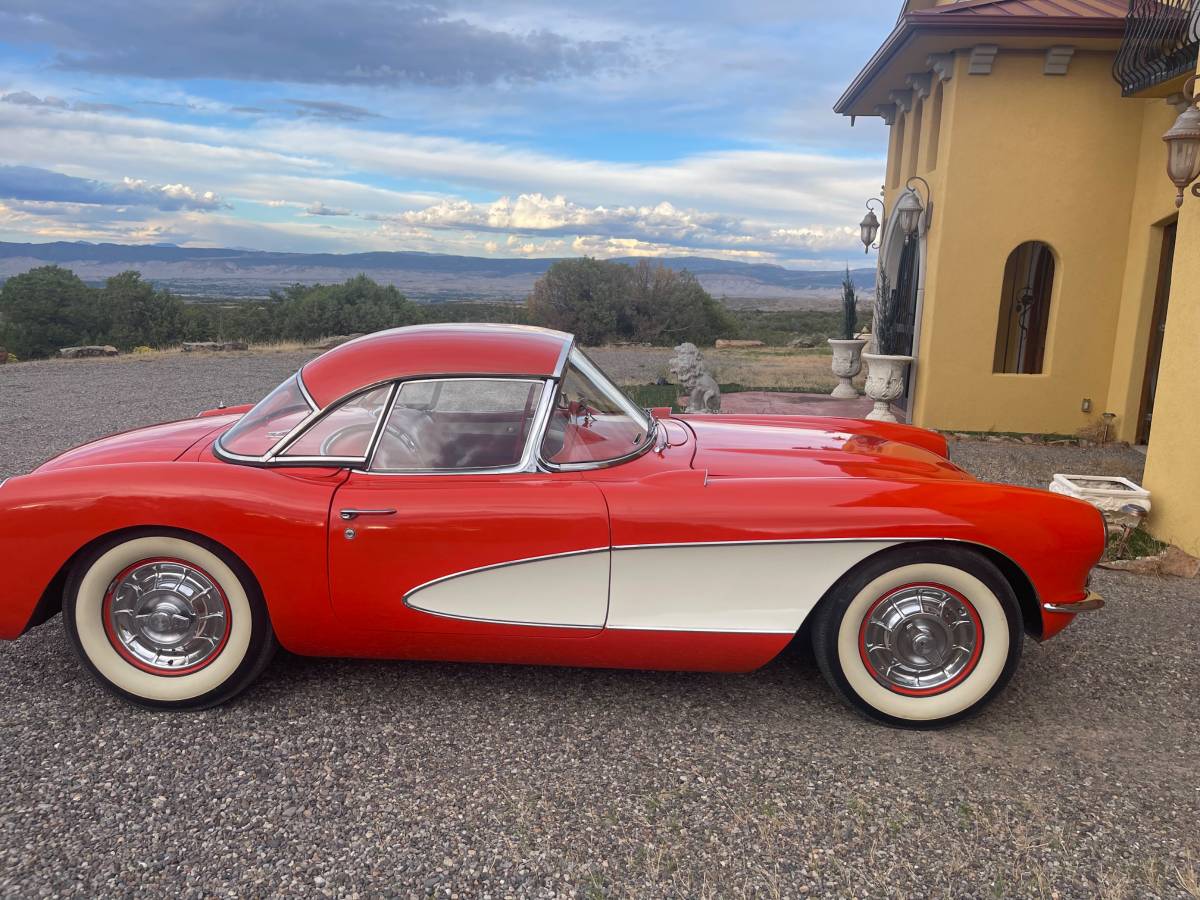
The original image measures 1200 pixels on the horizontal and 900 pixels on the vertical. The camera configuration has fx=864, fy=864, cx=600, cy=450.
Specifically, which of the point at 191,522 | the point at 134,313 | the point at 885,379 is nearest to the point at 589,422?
the point at 191,522

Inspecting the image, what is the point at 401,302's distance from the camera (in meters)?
34.8

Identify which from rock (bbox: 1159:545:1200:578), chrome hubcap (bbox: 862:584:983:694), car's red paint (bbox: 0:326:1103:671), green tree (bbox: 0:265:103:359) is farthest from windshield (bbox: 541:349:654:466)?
green tree (bbox: 0:265:103:359)

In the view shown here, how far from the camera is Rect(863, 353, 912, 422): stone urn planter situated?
32.1 ft

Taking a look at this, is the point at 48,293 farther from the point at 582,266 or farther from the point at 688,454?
the point at 688,454

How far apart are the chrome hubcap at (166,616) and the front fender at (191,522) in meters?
0.18

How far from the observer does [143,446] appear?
11.4 ft

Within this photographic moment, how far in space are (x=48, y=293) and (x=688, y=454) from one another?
1418 inches

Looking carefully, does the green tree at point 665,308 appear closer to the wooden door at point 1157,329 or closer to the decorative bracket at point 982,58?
the decorative bracket at point 982,58

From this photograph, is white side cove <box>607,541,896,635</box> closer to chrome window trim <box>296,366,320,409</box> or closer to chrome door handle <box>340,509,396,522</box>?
chrome door handle <box>340,509,396,522</box>

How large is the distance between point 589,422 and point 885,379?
7.26 metres

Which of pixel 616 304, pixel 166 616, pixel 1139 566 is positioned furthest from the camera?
pixel 616 304

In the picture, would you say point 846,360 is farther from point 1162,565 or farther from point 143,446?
point 143,446

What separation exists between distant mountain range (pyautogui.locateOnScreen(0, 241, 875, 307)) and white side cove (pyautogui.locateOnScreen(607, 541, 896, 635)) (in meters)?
130

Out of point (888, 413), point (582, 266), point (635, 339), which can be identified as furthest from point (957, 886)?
point (582, 266)
